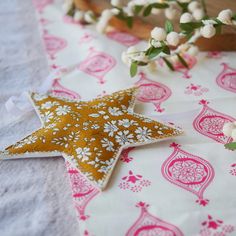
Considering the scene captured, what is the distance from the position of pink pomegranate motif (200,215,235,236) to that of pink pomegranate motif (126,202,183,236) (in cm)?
3

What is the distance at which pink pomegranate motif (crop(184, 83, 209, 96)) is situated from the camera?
0.64 metres

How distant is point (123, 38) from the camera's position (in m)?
0.79

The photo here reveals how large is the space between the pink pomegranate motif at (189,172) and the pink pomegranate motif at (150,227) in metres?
0.05

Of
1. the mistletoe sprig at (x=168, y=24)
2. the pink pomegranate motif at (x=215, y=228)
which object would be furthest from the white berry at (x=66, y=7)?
the pink pomegranate motif at (x=215, y=228)

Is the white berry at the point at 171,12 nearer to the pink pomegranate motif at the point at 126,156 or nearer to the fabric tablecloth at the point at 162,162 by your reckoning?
the fabric tablecloth at the point at 162,162

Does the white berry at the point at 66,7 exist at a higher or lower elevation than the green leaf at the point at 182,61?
higher

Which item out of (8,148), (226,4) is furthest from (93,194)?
(226,4)

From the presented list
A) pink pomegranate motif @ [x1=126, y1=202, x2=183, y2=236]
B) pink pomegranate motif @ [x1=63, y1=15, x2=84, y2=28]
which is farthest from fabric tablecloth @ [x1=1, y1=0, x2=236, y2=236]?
pink pomegranate motif @ [x1=63, y1=15, x2=84, y2=28]

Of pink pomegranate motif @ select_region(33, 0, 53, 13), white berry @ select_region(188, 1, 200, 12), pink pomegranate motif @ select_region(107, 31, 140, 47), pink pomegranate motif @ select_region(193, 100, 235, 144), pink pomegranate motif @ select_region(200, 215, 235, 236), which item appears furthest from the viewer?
pink pomegranate motif @ select_region(33, 0, 53, 13)

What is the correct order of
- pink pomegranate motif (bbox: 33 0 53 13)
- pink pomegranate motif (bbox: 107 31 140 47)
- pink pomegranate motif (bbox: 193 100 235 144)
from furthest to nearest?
pink pomegranate motif (bbox: 33 0 53 13)
pink pomegranate motif (bbox: 107 31 140 47)
pink pomegranate motif (bbox: 193 100 235 144)

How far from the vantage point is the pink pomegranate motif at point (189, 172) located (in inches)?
19.2

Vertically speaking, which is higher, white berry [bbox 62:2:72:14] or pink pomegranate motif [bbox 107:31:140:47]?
white berry [bbox 62:2:72:14]

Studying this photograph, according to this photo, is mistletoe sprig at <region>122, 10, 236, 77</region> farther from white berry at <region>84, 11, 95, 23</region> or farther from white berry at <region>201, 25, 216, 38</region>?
white berry at <region>84, 11, 95, 23</region>

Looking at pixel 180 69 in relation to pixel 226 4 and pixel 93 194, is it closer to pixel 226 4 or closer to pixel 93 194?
pixel 226 4
